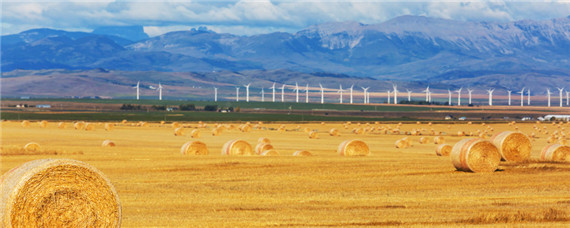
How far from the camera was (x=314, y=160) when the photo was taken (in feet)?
108

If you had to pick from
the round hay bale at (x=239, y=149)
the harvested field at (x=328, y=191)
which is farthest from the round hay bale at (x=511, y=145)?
the round hay bale at (x=239, y=149)

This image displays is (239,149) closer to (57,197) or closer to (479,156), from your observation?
(479,156)

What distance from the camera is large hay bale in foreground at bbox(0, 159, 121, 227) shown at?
13.9 m

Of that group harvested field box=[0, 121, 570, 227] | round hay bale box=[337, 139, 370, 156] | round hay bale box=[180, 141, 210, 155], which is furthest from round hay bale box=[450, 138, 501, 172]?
round hay bale box=[180, 141, 210, 155]

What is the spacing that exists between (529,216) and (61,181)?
30.9 ft

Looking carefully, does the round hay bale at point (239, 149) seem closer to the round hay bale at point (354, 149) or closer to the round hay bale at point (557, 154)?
the round hay bale at point (354, 149)

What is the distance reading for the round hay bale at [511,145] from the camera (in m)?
29.7

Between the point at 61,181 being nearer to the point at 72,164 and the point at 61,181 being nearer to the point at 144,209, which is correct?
the point at 72,164

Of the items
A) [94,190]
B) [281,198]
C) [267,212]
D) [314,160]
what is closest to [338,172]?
[314,160]

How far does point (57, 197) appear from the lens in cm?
1435

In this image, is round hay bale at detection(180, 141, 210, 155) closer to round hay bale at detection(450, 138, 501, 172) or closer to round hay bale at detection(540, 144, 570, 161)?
round hay bale at detection(450, 138, 501, 172)

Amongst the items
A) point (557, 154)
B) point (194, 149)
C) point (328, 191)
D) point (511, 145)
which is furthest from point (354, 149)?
point (328, 191)

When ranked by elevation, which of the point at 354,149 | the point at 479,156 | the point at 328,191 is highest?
the point at 479,156

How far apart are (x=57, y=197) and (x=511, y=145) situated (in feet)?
61.9
